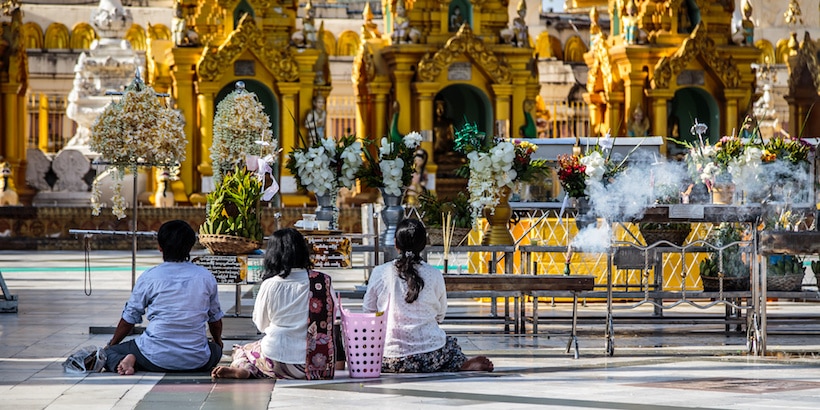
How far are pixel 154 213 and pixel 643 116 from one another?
30.3ft

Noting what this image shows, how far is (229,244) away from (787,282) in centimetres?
428

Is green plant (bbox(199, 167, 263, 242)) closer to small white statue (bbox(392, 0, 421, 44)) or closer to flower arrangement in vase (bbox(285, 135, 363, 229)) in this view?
flower arrangement in vase (bbox(285, 135, 363, 229))

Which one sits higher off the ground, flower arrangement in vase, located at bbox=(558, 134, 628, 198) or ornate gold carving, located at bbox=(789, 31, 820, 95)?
ornate gold carving, located at bbox=(789, 31, 820, 95)

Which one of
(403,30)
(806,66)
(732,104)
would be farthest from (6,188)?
(806,66)

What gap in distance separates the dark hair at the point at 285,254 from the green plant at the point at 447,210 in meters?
3.89

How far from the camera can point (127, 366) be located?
9391 mm

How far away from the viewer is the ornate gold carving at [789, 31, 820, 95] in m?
31.3

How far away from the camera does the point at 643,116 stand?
29.3 meters

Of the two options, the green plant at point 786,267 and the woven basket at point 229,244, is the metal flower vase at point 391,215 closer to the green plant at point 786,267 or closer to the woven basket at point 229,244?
the woven basket at point 229,244

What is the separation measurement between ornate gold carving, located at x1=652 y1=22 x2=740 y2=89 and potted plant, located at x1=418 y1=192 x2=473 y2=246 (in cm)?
1614

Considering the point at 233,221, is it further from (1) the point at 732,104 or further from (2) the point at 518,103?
(1) the point at 732,104

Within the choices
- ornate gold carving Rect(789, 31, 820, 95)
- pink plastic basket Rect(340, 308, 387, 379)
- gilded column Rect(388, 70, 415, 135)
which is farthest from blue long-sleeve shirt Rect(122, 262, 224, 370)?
ornate gold carving Rect(789, 31, 820, 95)

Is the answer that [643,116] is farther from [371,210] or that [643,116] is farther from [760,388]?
[760,388]

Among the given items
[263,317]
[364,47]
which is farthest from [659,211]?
[364,47]
